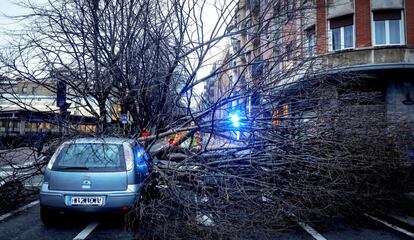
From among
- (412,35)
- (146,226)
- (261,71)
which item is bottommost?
(146,226)

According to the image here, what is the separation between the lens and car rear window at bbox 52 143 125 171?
5934 mm

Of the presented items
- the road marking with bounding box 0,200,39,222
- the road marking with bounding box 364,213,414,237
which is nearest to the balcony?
the road marking with bounding box 364,213,414,237

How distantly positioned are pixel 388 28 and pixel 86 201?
16.0 m

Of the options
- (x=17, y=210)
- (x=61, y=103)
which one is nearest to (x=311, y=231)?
(x=17, y=210)

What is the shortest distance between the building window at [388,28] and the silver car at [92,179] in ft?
47.8

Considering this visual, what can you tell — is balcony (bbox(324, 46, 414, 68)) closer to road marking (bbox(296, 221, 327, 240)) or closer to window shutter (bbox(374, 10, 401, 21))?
window shutter (bbox(374, 10, 401, 21))

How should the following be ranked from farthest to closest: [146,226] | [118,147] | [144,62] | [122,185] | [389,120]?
[144,62] < [389,120] < [118,147] < [122,185] < [146,226]

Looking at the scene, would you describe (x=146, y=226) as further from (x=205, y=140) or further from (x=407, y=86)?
(x=407, y=86)

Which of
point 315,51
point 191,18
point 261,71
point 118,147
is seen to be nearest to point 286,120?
point 261,71

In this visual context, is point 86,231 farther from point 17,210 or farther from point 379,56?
point 379,56

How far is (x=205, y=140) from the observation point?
25.4ft

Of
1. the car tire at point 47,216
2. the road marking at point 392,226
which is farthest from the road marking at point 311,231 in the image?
the car tire at point 47,216

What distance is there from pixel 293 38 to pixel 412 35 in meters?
10.5

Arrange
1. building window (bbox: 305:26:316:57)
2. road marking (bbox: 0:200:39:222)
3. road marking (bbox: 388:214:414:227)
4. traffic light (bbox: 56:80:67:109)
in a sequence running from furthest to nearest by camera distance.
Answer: traffic light (bbox: 56:80:67:109) → building window (bbox: 305:26:316:57) → road marking (bbox: 0:200:39:222) → road marking (bbox: 388:214:414:227)
